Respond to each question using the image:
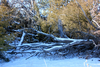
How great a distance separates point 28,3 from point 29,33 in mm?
5334

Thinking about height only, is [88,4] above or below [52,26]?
above

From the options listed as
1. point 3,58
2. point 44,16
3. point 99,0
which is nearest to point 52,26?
point 44,16

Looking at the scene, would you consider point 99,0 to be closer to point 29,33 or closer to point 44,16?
point 44,16

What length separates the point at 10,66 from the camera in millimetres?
4211

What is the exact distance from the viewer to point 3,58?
492cm

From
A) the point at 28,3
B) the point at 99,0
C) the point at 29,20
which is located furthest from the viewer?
the point at 28,3

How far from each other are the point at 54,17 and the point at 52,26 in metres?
1.06

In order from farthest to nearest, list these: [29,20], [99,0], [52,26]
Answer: [29,20] → [52,26] → [99,0]

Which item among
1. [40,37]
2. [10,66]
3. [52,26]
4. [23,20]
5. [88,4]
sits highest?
[88,4]

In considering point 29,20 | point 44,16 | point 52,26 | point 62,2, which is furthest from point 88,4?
point 29,20

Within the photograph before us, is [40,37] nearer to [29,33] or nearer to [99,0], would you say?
[29,33]

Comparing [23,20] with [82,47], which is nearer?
[82,47]

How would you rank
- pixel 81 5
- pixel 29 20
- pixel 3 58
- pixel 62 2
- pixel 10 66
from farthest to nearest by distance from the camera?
pixel 29 20, pixel 62 2, pixel 81 5, pixel 3 58, pixel 10 66

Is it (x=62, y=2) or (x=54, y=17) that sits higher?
(x=62, y=2)
